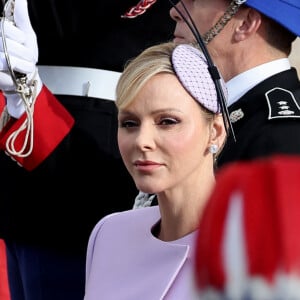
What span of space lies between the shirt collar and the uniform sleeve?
15.0 inches

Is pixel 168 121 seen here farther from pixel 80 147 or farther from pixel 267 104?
pixel 80 147

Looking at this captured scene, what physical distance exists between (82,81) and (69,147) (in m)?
0.16

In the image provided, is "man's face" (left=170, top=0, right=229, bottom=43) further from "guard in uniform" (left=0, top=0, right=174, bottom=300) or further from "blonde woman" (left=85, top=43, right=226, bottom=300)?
"blonde woman" (left=85, top=43, right=226, bottom=300)

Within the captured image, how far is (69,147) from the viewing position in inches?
81.4

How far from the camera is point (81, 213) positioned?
208cm

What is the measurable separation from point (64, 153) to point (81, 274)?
0.98 feet

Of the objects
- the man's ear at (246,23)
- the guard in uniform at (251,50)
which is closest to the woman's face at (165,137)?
the guard in uniform at (251,50)

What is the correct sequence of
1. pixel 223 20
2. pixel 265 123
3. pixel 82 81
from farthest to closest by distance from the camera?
pixel 82 81
pixel 223 20
pixel 265 123

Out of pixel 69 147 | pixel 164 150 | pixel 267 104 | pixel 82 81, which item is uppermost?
pixel 164 150

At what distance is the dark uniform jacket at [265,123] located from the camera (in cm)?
166

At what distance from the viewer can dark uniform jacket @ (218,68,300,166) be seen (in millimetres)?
1657

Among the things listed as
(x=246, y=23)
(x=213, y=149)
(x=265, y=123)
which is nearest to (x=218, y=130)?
(x=213, y=149)

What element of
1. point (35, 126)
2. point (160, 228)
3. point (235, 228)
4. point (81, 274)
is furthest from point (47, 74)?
point (235, 228)

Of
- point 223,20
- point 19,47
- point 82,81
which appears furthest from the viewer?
point 82,81
